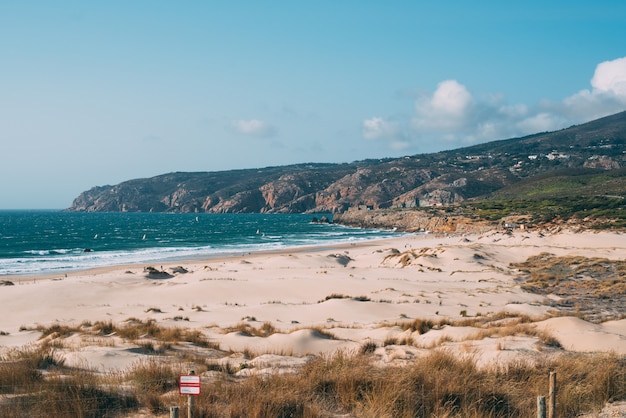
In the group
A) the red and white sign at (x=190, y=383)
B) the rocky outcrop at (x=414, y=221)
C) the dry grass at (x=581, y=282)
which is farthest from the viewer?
the rocky outcrop at (x=414, y=221)

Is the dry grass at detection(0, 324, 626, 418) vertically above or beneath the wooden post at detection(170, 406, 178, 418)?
beneath

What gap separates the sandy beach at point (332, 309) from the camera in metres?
12.0

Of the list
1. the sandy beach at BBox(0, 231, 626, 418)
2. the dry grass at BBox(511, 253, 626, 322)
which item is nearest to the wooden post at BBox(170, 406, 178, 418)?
the sandy beach at BBox(0, 231, 626, 418)

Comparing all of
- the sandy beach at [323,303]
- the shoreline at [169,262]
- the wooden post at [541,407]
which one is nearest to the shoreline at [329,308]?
the sandy beach at [323,303]

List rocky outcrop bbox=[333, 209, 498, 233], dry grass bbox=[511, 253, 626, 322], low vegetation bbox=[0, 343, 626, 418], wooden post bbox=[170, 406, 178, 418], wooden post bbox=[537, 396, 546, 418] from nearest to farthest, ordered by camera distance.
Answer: wooden post bbox=[170, 406, 178, 418] → wooden post bbox=[537, 396, 546, 418] → low vegetation bbox=[0, 343, 626, 418] → dry grass bbox=[511, 253, 626, 322] → rocky outcrop bbox=[333, 209, 498, 233]

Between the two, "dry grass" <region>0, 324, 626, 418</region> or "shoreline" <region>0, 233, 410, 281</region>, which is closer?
"dry grass" <region>0, 324, 626, 418</region>

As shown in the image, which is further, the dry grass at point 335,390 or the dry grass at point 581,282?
the dry grass at point 581,282

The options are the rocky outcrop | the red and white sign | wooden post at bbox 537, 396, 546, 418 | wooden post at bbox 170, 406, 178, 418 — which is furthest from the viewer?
the rocky outcrop

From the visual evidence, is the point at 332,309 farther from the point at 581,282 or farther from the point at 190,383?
the point at 190,383

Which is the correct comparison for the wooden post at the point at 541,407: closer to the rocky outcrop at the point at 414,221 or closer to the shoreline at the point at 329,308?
the shoreline at the point at 329,308

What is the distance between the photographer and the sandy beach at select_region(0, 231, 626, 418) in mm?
11961

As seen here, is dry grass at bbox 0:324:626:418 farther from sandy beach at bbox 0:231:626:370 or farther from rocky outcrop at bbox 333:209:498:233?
rocky outcrop at bbox 333:209:498:233

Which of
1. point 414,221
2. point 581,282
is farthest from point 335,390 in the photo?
point 414,221

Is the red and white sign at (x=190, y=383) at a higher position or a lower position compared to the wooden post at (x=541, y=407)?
higher
